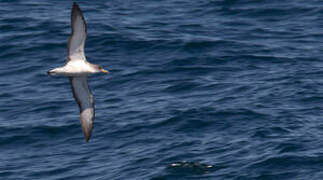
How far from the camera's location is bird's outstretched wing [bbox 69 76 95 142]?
21.7 m

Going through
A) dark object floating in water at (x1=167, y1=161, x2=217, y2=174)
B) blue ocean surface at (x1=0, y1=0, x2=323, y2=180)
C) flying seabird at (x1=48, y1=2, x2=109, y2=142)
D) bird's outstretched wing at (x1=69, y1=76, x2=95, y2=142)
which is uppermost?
flying seabird at (x1=48, y1=2, x2=109, y2=142)

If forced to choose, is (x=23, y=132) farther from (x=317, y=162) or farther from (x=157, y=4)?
(x=157, y=4)

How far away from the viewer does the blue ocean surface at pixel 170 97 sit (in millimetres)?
23750

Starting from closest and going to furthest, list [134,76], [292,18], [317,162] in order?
1. [317,162]
2. [134,76]
3. [292,18]

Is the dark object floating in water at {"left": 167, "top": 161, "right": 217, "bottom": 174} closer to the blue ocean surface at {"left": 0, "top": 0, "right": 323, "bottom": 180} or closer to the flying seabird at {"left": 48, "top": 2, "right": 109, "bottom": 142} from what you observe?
the blue ocean surface at {"left": 0, "top": 0, "right": 323, "bottom": 180}

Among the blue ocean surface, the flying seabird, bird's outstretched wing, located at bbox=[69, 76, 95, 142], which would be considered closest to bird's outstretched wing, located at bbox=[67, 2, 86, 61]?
the flying seabird

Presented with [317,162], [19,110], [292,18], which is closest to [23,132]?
[19,110]

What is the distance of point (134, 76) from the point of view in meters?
29.3

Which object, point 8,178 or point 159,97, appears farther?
point 159,97

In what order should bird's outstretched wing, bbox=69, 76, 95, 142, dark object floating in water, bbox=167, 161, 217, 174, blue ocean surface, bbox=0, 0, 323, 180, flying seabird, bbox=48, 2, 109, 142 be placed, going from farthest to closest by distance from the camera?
blue ocean surface, bbox=0, 0, 323, 180, dark object floating in water, bbox=167, 161, 217, 174, bird's outstretched wing, bbox=69, 76, 95, 142, flying seabird, bbox=48, 2, 109, 142

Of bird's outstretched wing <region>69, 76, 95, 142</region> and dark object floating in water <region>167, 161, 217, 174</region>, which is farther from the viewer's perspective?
dark object floating in water <region>167, 161, 217, 174</region>

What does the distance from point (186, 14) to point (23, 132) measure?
14037 mm

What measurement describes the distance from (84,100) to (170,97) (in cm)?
625

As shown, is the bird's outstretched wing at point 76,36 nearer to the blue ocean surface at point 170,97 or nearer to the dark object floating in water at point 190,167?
the blue ocean surface at point 170,97
